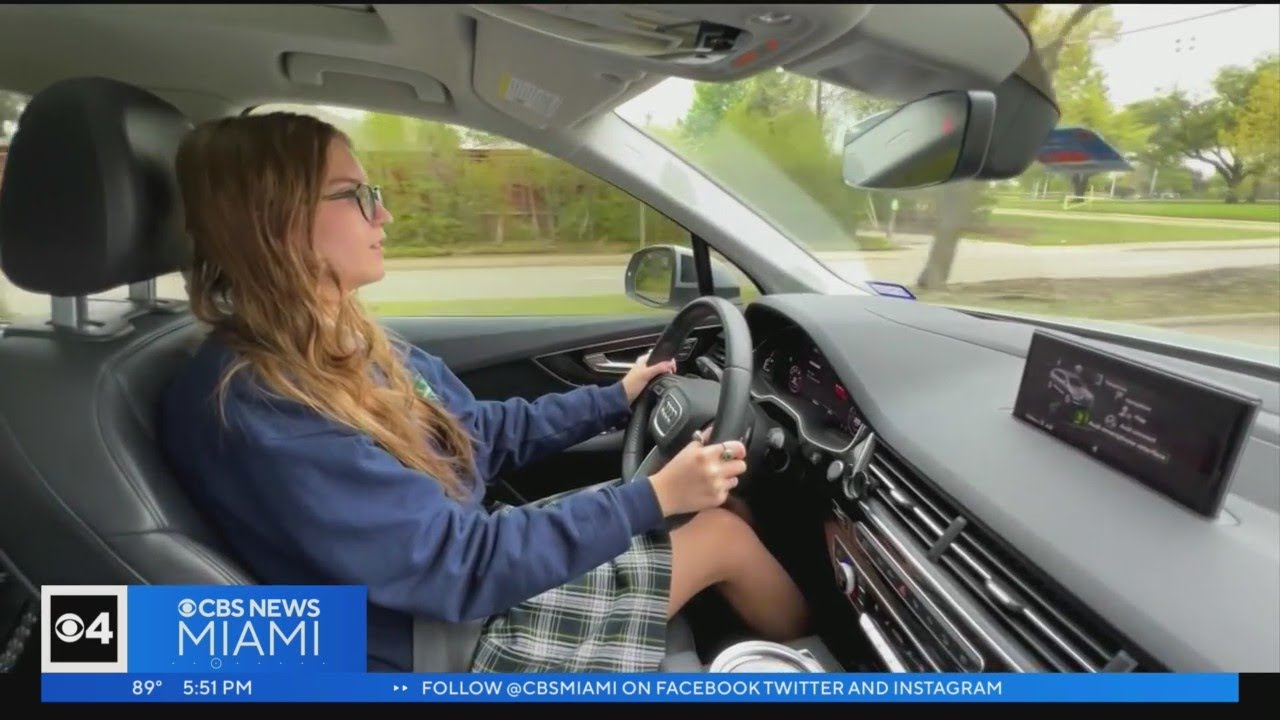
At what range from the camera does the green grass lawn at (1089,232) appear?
5.70 feet

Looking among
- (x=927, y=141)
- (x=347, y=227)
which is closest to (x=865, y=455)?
(x=927, y=141)

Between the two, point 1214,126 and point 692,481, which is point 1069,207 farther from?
point 692,481

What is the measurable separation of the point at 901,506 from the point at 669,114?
107 centimetres

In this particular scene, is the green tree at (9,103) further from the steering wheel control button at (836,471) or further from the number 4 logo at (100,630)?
the steering wheel control button at (836,471)

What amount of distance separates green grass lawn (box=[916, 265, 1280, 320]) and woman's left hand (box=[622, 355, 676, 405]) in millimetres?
873

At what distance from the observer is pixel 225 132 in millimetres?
1217

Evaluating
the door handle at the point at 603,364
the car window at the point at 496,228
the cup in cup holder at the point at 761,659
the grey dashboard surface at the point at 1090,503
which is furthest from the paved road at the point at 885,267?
the cup in cup holder at the point at 761,659

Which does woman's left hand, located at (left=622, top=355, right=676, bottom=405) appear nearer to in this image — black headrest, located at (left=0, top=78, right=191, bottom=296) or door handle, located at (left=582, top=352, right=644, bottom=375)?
door handle, located at (left=582, top=352, right=644, bottom=375)

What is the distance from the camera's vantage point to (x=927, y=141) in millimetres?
1048

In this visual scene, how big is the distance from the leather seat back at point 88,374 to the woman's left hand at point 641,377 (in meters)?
0.85

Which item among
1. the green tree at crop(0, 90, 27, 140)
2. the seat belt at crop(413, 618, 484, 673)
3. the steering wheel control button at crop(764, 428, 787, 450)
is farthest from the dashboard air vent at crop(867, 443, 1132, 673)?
the green tree at crop(0, 90, 27, 140)

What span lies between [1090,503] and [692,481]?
1.77ft
